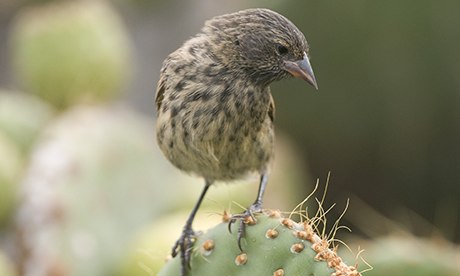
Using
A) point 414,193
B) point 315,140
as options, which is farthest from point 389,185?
point 315,140

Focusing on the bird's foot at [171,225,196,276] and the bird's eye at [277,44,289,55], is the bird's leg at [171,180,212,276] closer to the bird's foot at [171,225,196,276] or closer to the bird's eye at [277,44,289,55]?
the bird's foot at [171,225,196,276]

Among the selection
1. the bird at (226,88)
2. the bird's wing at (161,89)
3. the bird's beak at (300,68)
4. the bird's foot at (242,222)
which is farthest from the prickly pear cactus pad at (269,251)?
the bird's wing at (161,89)

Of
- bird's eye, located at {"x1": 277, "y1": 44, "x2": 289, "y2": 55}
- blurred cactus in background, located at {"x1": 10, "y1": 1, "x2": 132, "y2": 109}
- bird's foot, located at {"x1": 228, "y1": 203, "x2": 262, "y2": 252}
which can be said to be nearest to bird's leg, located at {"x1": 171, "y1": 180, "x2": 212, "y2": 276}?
bird's foot, located at {"x1": 228, "y1": 203, "x2": 262, "y2": 252}

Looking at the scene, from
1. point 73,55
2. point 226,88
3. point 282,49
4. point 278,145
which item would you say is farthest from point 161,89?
point 278,145

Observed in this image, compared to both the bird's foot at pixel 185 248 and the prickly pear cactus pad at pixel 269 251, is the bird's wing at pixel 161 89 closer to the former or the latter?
the bird's foot at pixel 185 248

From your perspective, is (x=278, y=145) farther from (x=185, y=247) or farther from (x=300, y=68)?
(x=185, y=247)

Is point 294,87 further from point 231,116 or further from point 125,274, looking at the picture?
point 231,116
